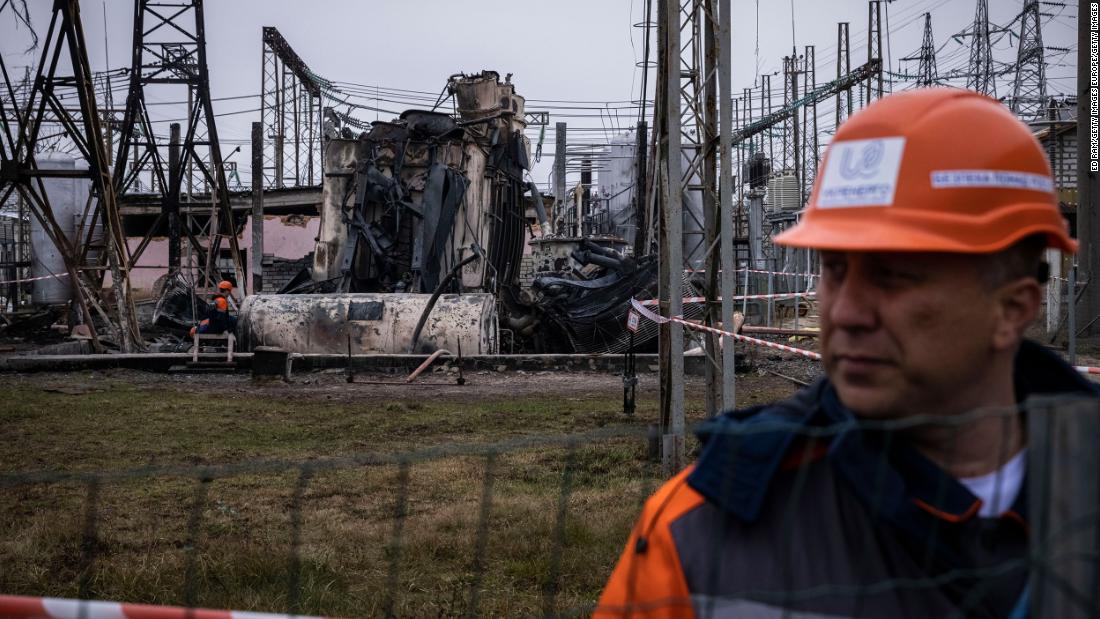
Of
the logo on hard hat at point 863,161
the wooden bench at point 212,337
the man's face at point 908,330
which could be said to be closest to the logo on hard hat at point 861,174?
the logo on hard hat at point 863,161

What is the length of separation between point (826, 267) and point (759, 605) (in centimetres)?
57

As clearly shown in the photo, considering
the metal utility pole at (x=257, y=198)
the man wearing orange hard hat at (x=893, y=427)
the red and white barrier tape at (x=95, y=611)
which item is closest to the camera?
the man wearing orange hard hat at (x=893, y=427)

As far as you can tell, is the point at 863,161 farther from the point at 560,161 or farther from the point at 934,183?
the point at 560,161

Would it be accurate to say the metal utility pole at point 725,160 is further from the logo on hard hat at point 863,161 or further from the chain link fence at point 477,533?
the logo on hard hat at point 863,161

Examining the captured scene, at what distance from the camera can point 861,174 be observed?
1723 mm

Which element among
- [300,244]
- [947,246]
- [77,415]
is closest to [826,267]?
[947,246]

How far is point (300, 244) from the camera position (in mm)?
34250

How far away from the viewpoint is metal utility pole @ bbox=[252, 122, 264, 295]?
21953 mm

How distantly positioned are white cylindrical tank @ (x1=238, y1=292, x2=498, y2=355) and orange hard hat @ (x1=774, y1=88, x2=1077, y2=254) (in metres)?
14.7

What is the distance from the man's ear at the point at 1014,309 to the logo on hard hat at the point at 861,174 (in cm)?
25

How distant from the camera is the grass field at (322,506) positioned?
4.94 m

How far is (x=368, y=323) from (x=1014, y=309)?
15627 mm

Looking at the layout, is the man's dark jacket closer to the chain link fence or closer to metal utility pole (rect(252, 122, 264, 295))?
the chain link fence
